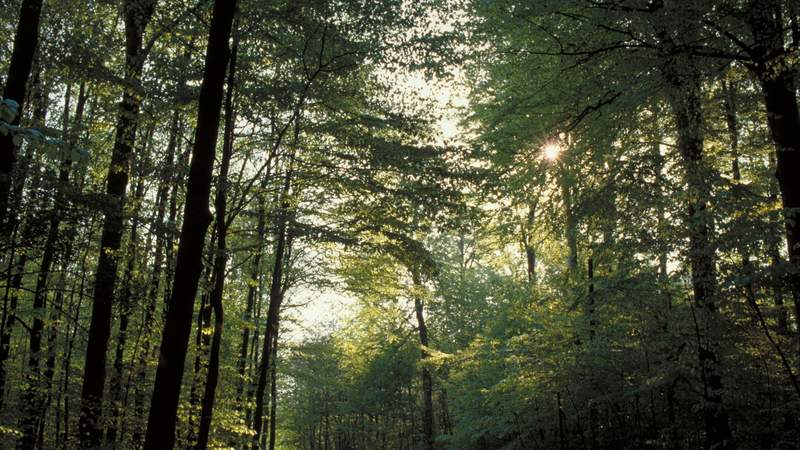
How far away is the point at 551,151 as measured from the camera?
31.8 ft

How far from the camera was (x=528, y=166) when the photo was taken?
9492 millimetres

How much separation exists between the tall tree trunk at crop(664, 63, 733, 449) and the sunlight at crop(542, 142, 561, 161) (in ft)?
6.96

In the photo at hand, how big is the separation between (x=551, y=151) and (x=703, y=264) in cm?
338

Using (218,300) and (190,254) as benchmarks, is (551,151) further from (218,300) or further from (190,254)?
(190,254)

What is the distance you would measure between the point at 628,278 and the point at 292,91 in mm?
6274

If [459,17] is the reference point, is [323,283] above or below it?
below

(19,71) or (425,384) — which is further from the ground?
(19,71)

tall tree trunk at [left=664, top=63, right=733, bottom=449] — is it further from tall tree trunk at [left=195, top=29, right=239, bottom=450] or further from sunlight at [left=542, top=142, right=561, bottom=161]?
tall tree trunk at [left=195, top=29, right=239, bottom=450]

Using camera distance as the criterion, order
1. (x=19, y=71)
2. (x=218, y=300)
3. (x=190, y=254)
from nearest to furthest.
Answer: (x=190, y=254)
(x=19, y=71)
(x=218, y=300)

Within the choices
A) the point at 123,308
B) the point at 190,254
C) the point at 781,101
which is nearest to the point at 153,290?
the point at 123,308

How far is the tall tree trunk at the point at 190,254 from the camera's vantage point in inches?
204

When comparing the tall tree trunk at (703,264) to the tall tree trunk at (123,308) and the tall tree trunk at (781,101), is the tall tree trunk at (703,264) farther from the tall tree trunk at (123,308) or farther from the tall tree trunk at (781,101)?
the tall tree trunk at (123,308)

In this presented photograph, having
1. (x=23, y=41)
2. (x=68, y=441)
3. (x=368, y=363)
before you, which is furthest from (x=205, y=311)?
(x=368, y=363)

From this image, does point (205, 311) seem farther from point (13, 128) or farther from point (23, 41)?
point (13, 128)
